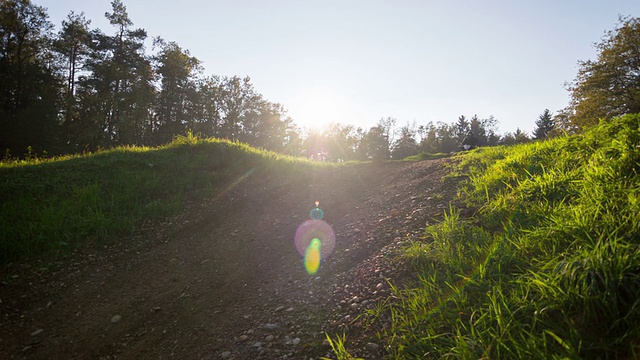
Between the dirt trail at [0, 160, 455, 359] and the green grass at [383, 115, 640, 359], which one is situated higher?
the green grass at [383, 115, 640, 359]

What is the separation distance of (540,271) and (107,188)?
302 inches

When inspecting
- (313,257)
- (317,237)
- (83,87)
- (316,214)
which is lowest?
(313,257)

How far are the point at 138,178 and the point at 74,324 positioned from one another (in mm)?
4156

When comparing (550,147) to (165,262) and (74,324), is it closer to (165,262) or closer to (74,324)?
(165,262)

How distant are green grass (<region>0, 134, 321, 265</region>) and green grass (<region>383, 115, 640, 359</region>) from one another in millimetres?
5400

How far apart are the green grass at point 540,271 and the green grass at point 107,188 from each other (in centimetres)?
540

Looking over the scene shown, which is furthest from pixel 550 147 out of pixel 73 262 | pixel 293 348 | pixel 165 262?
pixel 73 262

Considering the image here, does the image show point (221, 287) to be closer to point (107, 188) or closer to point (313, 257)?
point (313, 257)

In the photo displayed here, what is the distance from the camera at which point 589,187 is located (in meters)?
2.67

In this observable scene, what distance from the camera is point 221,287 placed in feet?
11.5

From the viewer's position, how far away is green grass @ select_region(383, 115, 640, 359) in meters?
1.53

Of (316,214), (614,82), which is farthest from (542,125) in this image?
(316,214)

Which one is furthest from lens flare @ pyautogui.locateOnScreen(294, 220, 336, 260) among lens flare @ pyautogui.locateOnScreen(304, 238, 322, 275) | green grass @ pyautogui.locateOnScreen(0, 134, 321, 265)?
green grass @ pyautogui.locateOnScreen(0, 134, 321, 265)

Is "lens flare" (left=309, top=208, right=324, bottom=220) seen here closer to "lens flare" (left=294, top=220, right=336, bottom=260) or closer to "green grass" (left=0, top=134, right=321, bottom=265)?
"lens flare" (left=294, top=220, right=336, bottom=260)
